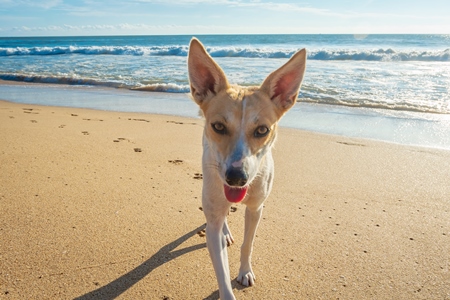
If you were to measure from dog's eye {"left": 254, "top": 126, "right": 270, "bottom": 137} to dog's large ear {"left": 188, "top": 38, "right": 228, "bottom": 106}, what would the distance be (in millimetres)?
622

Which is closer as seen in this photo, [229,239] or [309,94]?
[229,239]

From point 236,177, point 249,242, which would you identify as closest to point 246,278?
point 249,242

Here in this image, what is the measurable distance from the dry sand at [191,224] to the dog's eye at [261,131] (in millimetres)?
1307

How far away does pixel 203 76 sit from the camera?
3352mm

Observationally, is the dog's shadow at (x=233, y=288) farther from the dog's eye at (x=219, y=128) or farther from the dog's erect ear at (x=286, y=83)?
the dog's erect ear at (x=286, y=83)

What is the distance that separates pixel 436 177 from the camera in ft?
17.9

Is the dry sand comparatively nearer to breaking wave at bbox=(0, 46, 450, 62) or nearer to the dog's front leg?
the dog's front leg

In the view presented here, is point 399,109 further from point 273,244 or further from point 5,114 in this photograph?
point 5,114

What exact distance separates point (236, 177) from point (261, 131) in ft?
1.78

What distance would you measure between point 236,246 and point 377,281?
1.37m

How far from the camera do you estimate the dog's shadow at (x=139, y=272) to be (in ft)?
9.62

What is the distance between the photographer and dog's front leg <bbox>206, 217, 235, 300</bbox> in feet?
8.87

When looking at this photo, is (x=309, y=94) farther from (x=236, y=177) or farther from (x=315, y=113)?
(x=236, y=177)

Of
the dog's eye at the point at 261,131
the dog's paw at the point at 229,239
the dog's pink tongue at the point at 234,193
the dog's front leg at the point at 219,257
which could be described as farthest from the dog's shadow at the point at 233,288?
the dog's eye at the point at 261,131
